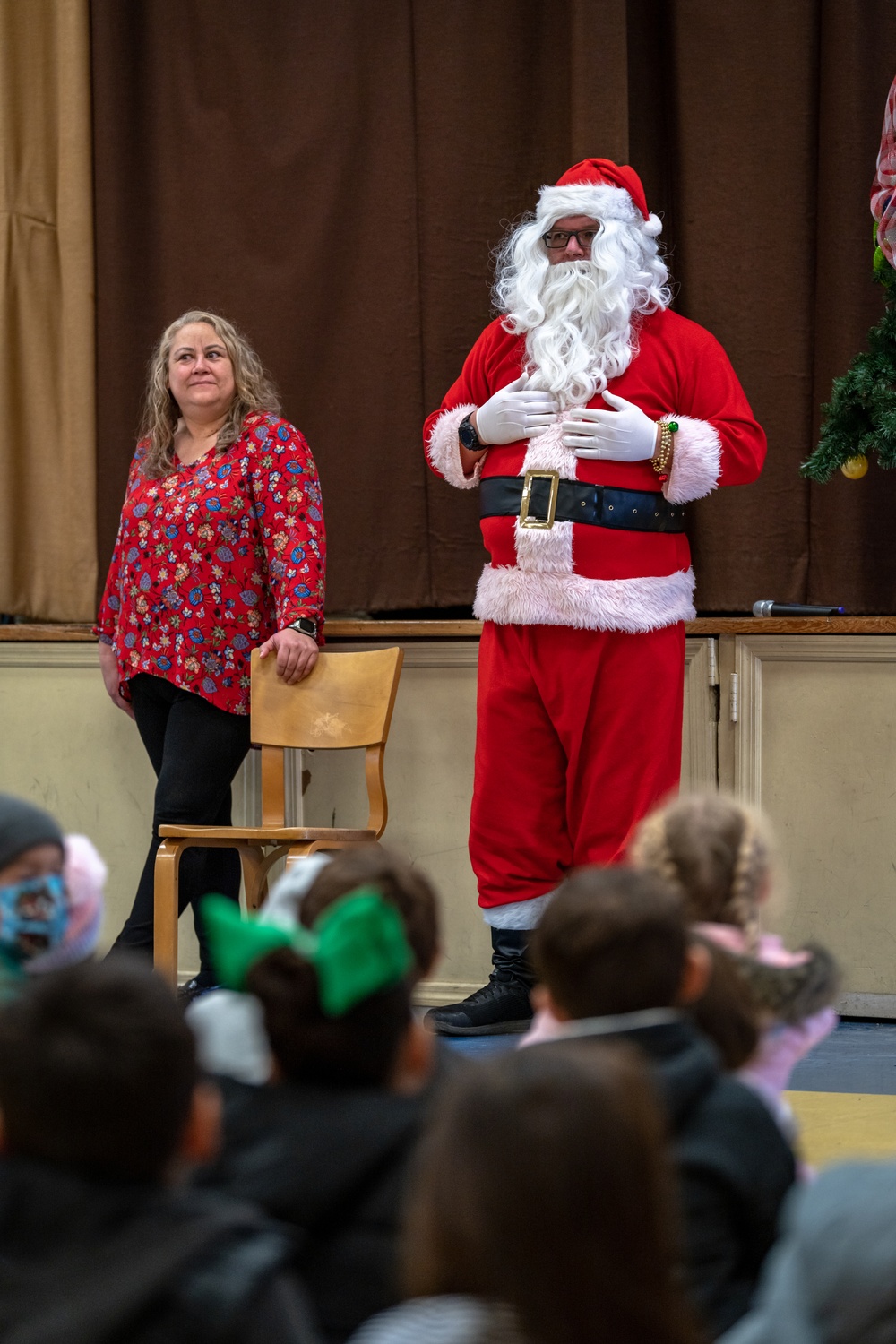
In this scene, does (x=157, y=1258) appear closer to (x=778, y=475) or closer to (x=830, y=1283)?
(x=830, y=1283)

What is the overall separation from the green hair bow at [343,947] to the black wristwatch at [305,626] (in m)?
2.17

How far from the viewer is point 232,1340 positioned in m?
0.89

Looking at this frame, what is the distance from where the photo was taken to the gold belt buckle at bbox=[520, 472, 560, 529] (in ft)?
9.95

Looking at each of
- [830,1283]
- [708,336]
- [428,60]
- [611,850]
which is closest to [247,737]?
[611,850]

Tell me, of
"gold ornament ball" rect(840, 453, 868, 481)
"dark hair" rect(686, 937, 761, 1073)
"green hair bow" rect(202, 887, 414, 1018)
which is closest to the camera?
"green hair bow" rect(202, 887, 414, 1018)

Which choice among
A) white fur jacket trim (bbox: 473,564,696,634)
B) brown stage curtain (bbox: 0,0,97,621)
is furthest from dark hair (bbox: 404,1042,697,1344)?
brown stage curtain (bbox: 0,0,97,621)

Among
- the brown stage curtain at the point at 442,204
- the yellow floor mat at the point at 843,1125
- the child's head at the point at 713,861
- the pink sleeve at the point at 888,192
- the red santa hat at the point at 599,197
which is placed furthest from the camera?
the brown stage curtain at the point at 442,204

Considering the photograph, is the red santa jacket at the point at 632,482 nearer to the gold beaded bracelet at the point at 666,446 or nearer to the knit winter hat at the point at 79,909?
the gold beaded bracelet at the point at 666,446

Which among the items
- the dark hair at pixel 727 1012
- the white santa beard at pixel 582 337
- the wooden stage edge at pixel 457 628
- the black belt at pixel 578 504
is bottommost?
the dark hair at pixel 727 1012

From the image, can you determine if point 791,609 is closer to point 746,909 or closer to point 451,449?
point 451,449

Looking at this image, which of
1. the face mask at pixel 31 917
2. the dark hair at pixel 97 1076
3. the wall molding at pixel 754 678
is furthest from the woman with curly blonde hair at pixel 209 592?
the dark hair at pixel 97 1076

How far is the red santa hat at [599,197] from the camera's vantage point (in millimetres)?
3176

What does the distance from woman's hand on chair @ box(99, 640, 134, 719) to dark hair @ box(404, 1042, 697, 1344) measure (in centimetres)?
288

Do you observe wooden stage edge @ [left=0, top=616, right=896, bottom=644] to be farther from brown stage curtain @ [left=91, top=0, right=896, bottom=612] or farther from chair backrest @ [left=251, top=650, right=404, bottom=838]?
brown stage curtain @ [left=91, top=0, right=896, bottom=612]
